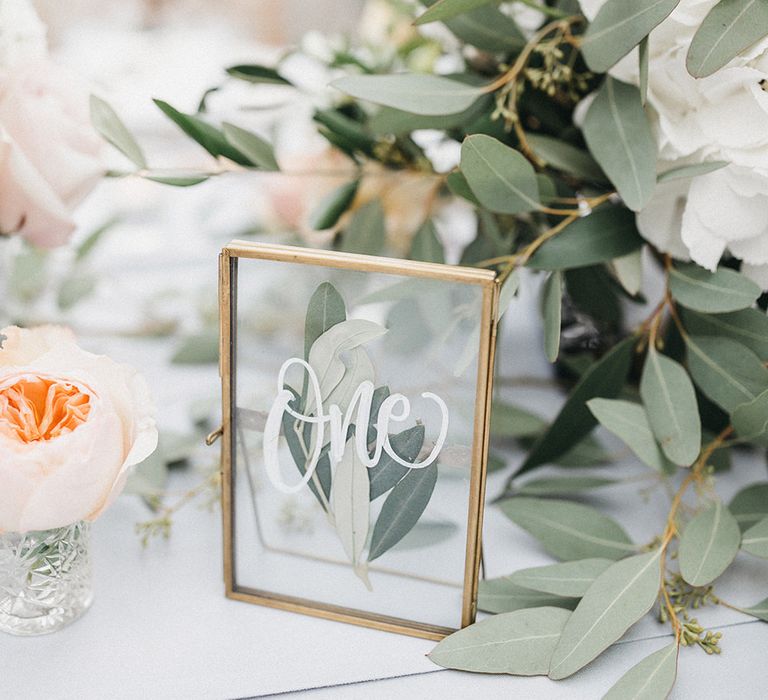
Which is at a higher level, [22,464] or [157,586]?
[22,464]

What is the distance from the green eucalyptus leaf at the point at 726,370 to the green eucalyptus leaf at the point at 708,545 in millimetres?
67

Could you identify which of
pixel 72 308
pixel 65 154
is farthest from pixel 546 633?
pixel 72 308

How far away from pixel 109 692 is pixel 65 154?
35cm

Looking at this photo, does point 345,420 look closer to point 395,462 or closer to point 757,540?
point 395,462

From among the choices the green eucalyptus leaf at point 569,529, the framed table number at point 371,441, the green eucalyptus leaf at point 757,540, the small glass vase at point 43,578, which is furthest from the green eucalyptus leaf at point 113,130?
the green eucalyptus leaf at point 757,540

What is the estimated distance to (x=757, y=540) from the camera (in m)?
0.51

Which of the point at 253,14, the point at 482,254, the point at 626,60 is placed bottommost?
the point at 482,254

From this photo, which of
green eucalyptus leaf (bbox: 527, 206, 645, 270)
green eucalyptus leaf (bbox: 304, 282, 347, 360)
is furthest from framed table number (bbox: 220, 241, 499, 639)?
green eucalyptus leaf (bbox: 527, 206, 645, 270)

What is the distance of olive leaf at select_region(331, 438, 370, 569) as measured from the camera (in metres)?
0.48

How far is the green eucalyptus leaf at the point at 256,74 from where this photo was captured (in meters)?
0.62

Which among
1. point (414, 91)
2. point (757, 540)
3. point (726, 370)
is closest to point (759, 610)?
point (757, 540)

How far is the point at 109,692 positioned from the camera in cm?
46

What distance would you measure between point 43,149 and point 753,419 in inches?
19.1

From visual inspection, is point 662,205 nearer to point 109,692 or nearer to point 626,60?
point 626,60
